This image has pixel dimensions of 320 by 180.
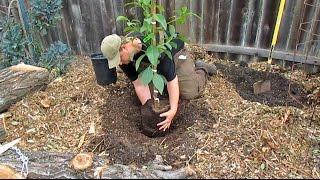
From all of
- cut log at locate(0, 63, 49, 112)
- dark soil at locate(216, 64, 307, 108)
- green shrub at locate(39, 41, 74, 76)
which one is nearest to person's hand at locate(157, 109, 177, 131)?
dark soil at locate(216, 64, 307, 108)

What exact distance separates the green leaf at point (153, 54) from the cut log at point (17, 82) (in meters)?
1.56

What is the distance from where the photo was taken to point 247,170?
8.27ft

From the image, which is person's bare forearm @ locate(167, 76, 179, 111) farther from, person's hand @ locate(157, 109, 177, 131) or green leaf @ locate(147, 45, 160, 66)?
green leaf @ locate(147, 45, 160, 66)

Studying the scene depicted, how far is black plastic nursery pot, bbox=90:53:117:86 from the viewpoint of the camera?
3615 mm

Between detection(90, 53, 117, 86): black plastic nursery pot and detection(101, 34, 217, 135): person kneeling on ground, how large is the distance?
37 cm

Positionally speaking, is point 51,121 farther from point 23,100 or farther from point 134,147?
point 134,147

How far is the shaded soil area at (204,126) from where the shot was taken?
265 cm

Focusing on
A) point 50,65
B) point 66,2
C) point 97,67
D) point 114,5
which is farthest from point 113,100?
point 66,2

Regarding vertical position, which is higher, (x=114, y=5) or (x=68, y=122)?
(x=114, y=5)

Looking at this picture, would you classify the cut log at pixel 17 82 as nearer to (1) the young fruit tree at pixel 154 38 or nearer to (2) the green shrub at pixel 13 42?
(2) the green shrub at pixel 13 42

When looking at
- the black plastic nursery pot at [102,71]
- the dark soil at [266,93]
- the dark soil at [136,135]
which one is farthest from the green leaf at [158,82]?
the dark soil at [266,93]

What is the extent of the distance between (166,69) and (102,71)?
983mm

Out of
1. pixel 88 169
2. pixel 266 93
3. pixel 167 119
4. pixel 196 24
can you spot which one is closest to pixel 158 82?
pixel 167 119

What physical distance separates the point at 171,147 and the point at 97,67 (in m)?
1.31
